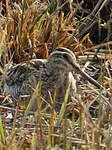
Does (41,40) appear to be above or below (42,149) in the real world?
above

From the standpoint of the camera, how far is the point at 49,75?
5.63 meters

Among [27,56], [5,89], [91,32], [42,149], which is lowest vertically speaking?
[42,149]

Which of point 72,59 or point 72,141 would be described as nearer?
point 72,141

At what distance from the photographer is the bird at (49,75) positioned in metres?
5.42

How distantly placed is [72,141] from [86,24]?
3103mm

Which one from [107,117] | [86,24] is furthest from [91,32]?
[107,117]

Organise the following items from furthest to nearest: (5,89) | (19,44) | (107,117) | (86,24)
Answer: (86,24)
(19,44)
(5,89)
(107,117)

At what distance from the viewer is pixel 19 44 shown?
6.25m

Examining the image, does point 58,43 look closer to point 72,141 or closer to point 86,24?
point 86,24

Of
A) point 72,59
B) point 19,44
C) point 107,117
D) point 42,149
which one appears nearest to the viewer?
point 42,149

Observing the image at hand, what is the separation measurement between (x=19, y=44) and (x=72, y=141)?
2445 mm

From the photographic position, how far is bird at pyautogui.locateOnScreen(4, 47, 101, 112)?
5.42 metres

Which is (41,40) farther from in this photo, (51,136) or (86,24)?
(51,136)

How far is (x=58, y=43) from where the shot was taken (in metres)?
6.38
